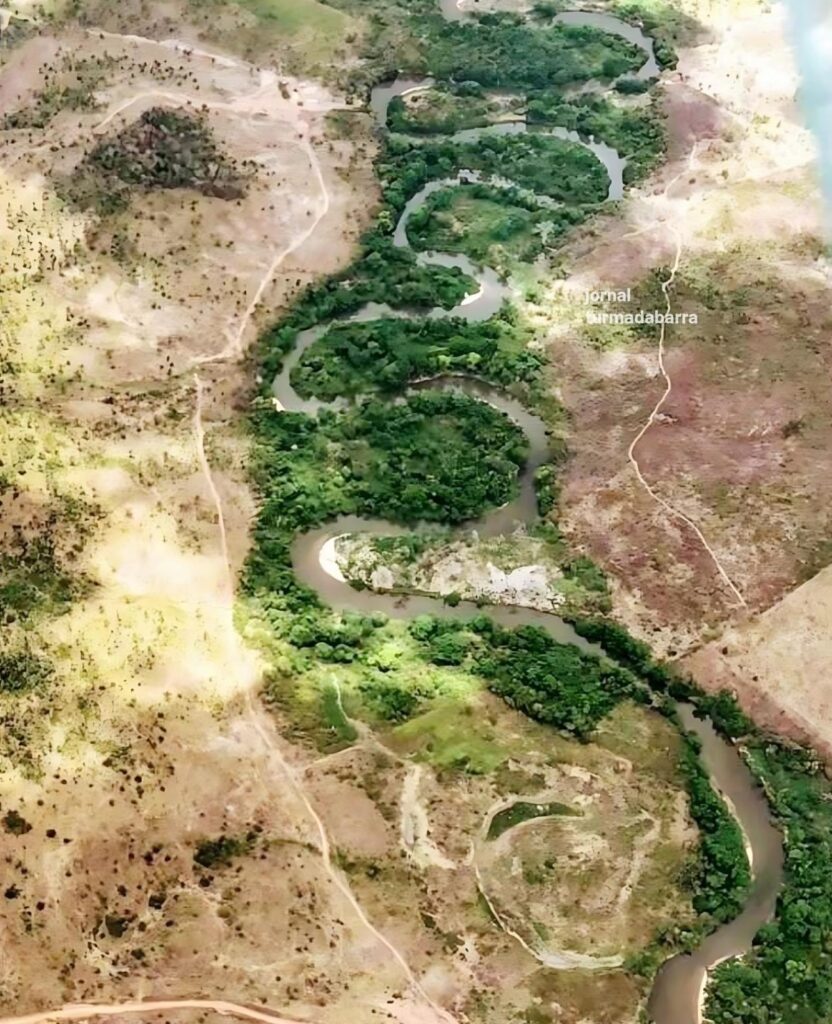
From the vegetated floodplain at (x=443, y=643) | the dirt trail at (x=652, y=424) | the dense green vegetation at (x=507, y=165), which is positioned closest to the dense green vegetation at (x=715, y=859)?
the vegetated floodplain at (x=443, y=643)

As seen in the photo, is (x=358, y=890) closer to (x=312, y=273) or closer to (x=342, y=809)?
(x=342, y=809)

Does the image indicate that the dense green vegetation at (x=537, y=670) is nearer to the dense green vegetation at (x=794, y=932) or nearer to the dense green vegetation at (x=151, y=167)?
the dense green vegetation at (x=794, y=932)

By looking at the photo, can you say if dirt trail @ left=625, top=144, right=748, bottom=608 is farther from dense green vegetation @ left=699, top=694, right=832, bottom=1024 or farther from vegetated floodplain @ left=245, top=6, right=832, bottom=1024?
dense green vegetation @ left=699, top=694, right=832, bottom=1024

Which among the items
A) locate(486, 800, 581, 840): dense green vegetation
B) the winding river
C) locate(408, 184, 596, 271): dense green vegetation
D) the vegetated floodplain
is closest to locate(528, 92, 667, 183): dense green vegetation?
the winding river

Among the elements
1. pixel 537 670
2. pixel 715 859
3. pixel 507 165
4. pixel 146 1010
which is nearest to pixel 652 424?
pixel 537 670

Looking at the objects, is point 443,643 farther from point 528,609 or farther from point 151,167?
point 151,167
